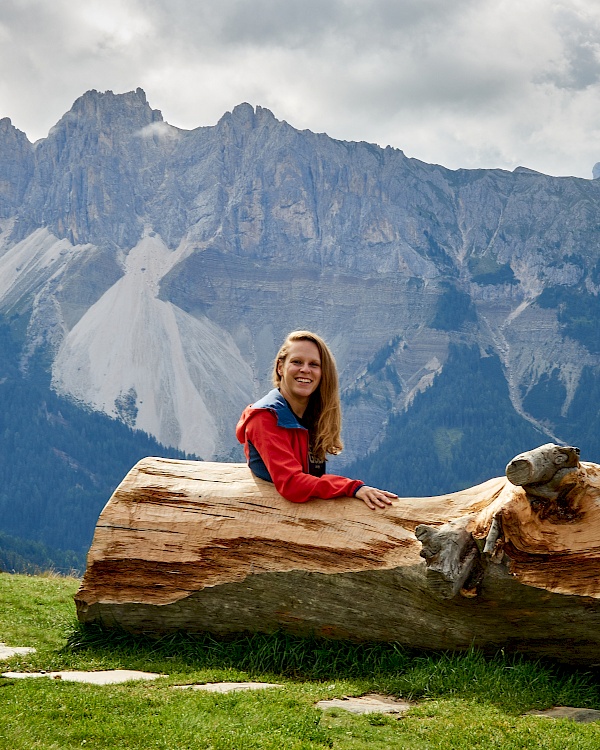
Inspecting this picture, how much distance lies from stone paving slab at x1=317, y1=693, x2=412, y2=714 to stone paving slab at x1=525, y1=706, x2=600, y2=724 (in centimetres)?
145

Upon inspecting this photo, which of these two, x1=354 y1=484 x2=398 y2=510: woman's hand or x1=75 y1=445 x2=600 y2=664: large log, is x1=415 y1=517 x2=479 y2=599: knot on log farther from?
x1=354 y1=484 x2=398 y2=510: woman's hand

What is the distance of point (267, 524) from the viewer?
37.7 ft

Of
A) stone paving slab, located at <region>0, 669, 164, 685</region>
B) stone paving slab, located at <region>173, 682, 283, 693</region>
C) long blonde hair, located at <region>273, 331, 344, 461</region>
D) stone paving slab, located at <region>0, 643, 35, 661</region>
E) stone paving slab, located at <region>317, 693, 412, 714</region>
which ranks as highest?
long blonde hair, located at <region>273, 331, 344, 461</region>

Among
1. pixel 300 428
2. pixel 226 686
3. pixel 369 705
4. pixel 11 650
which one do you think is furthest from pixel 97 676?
pixel 300 428

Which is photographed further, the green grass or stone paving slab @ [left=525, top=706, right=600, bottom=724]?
stone paving slab @ [left=525, top=706, right=600, bottom=724]

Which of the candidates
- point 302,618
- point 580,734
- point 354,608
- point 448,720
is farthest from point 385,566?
point 580,734

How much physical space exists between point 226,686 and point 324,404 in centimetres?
415

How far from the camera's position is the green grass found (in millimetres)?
7984

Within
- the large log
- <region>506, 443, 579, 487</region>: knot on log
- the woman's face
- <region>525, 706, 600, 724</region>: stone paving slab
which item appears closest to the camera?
<region>525, 706, 600, 724</region>: stone paving slab

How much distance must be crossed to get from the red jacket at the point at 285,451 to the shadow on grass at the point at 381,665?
2079 mm

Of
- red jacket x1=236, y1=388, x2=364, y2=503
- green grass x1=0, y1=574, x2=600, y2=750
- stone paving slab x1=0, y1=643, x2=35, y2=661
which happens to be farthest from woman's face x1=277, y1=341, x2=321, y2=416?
stone paving slab x1=0, y1=643, x2=35, y2=661

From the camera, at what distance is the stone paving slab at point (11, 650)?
11180 mm

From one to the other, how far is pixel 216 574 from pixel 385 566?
8.26 ft

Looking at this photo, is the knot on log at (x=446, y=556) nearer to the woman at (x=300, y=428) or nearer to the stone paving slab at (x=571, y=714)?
the woman at (x=300, y=428)
